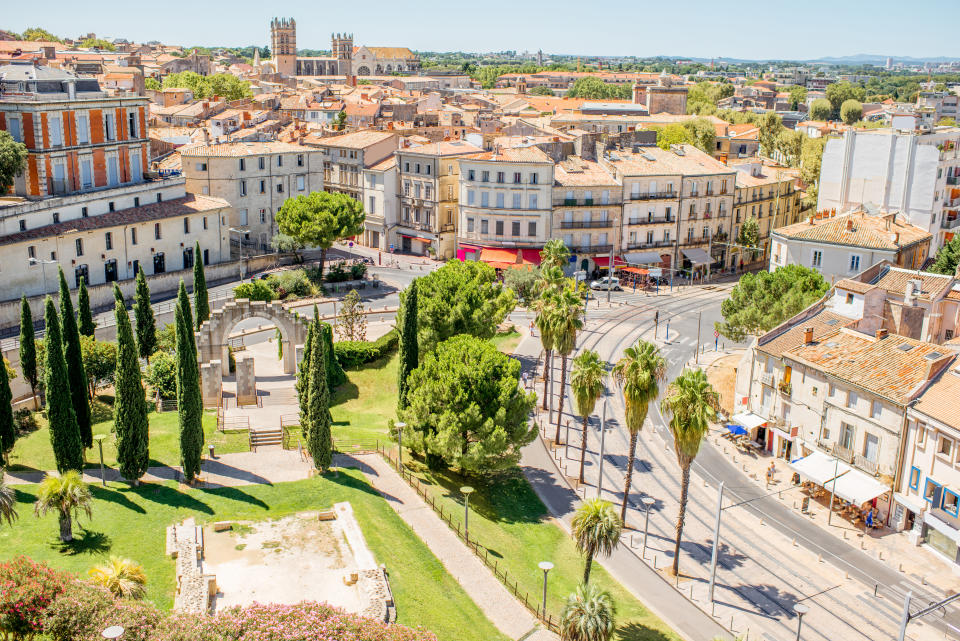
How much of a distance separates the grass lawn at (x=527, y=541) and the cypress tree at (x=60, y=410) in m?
19.1

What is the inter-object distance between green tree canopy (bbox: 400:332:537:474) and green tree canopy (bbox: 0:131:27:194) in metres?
48.4

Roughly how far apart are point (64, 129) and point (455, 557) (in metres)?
64.3

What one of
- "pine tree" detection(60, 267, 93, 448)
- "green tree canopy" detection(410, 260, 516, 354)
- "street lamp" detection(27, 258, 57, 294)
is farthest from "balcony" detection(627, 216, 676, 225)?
"pine tree" detection(60, 267, 93, 448)

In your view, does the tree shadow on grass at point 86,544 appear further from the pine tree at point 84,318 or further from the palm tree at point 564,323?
the palm tree at point 564,323

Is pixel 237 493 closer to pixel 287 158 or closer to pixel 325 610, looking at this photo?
pixel 325 610

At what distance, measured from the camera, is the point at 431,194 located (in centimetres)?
10931

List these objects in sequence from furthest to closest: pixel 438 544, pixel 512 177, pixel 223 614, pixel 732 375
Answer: pixel 512 177
pixel 732 375
pixel 438 544
pixel 223 614

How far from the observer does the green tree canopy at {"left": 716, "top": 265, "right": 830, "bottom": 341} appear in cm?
7044

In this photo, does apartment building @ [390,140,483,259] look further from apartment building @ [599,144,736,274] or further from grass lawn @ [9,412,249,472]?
grass lawn @ [9,412,249,472]

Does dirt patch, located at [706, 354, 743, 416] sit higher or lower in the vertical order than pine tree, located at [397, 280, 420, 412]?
lower

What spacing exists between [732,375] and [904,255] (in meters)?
23.1

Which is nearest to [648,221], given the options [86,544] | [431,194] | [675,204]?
[675,204]

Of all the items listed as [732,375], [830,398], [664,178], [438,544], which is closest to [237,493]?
[438,544]

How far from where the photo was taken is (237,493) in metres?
47.5
